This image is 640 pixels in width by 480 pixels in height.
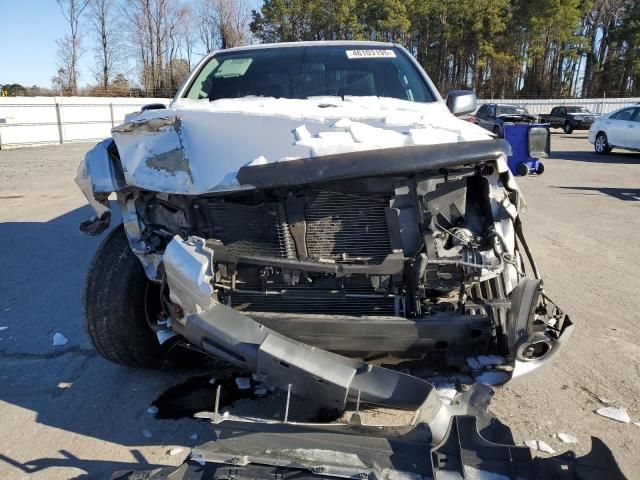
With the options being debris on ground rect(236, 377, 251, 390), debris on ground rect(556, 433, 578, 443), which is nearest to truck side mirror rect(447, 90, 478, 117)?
debris on ground rect(556, 433, 578, 443)

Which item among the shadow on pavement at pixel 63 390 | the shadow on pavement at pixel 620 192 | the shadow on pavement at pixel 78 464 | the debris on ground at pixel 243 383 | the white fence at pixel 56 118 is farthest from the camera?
the white fence at pixel 56 118

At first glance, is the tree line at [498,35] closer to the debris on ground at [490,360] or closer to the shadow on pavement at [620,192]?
the shadow on pavement at [620,192]

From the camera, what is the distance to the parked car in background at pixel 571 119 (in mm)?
26766

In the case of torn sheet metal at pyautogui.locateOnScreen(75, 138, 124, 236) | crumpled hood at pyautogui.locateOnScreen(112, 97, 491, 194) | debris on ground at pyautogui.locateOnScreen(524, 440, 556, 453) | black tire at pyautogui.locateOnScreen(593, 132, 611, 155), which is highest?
crumpled hood at pyautogui.locateOnScreen(112, 97, 491, 194)

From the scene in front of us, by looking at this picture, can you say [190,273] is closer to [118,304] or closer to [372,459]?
[118,304]

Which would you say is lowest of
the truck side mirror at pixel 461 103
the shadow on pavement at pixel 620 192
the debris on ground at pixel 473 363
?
the shadow on pavement at pixel 620 192

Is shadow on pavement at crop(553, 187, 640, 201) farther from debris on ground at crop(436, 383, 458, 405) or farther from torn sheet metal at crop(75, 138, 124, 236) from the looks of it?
torn sheet metal at crop(75, 138, 124, 236)

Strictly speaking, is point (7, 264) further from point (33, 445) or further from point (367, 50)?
point (367, 50)

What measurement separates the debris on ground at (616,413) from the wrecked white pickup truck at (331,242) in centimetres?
70

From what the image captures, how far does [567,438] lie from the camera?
105 inches

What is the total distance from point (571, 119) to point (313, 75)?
86.5 feet

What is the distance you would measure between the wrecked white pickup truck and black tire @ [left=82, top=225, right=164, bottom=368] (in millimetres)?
332

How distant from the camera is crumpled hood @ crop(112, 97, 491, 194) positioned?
2496mm

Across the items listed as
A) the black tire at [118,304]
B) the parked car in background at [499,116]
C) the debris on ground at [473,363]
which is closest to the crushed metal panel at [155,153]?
the black tire at [118,304]
